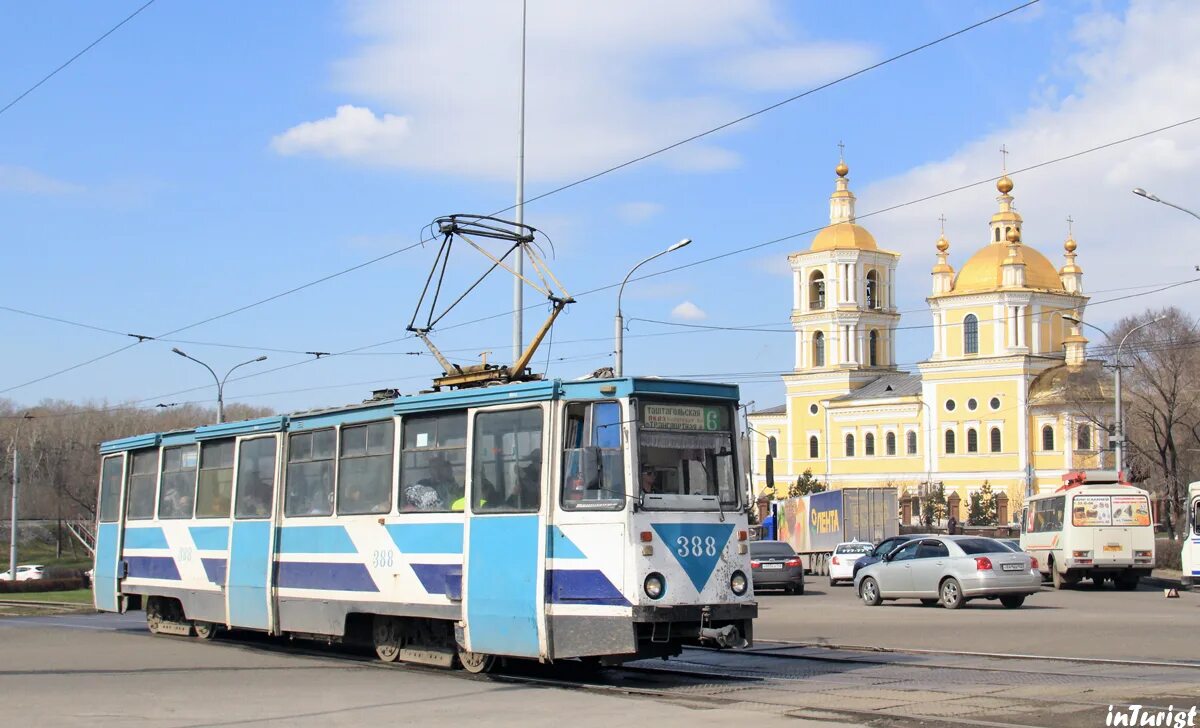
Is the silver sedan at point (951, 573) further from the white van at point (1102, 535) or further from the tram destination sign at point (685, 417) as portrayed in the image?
the tram destination sign at point (685, 417)

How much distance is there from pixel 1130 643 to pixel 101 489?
611 inches

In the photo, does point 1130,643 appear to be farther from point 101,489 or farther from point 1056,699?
point 101,489

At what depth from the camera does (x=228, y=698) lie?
12328 millimetres

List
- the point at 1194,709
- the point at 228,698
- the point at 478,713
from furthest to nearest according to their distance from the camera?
the point at 228,698 < the point at 478,713 < the point at 1194,709

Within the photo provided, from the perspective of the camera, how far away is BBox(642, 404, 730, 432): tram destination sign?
12852 millimetres

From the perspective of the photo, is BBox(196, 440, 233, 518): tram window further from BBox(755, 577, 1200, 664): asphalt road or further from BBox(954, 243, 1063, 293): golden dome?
BBox(954, 243, 1063, 293): golden dome

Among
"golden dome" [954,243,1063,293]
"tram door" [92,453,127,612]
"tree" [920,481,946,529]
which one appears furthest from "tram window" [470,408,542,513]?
"golden dome" [954,243,1063,293]

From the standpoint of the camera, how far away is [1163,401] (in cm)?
6750

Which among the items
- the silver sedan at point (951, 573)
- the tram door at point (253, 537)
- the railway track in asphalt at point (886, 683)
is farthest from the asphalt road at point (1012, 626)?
the tram door at point (253, 537)

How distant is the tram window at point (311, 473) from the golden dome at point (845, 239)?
90.9 meters

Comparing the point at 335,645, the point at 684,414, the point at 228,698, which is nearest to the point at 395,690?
the point at 228,698

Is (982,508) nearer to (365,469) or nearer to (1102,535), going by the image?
(1102,535)

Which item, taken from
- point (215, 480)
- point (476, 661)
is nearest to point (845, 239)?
point (215, 480)

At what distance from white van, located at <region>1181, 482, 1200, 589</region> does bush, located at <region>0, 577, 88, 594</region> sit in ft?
118
